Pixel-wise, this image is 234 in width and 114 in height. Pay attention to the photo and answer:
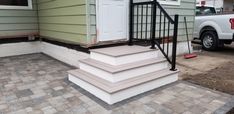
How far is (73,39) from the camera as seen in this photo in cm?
416

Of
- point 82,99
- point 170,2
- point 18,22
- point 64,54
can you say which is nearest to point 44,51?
point 18,22

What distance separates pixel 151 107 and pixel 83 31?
194 cm

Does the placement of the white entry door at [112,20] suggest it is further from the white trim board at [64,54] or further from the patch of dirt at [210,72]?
the patch of dirt at [210,72]

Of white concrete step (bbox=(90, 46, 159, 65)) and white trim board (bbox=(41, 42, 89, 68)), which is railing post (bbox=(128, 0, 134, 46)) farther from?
white trim board (bbox=(41, 42, 89, 68))

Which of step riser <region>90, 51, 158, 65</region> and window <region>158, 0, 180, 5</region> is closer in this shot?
step riser <region>90, 51, 158, 65</region>

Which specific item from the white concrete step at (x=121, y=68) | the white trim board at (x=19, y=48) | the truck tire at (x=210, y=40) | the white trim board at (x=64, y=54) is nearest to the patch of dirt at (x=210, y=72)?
the white concrete step at (x=121, y=68)

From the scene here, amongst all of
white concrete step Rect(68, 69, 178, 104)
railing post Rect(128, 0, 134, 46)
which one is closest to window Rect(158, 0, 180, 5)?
railing post Rect(128, 0, 134, 46)

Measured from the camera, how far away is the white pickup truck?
5.86 metres

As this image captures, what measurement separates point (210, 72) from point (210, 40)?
2.87 m

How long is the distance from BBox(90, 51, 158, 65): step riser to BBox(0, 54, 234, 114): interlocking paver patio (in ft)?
2.05

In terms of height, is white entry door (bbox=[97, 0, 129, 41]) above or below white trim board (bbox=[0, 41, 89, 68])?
above

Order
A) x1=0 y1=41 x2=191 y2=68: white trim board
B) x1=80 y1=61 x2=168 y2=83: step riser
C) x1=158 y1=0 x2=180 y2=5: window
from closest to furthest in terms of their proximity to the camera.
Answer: x1=80 y1=61 x2=168 y2=83: step riser → x1=0 y1=41 x2=191 y2=68: white trim board → x1=158 y1=0 x2=180 y2=5: window

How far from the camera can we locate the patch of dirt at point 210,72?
3.38m

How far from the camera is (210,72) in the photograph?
4.07 m
